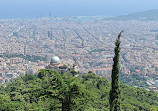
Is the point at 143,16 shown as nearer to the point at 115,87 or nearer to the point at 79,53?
the point at 79,53

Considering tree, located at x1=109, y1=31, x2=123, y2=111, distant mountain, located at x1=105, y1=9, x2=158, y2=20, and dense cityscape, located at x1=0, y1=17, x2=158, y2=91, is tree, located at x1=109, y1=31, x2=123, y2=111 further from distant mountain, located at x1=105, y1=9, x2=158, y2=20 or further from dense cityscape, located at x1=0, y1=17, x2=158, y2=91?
distant mountain, located at x1=105, y1=9, x2=158, y2=20

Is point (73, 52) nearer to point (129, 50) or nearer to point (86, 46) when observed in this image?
point (86, 46)

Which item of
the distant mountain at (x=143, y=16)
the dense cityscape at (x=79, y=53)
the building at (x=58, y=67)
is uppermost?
the distant mountain at (x=143, y=16)

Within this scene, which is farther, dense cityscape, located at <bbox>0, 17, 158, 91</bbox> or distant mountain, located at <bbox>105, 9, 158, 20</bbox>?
distant mountain, located at <bbox>105, 9, 158, 20</bbox>

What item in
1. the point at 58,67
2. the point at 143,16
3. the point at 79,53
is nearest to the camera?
the point at 58,67

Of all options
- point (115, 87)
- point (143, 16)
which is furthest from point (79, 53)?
point (143, 16)

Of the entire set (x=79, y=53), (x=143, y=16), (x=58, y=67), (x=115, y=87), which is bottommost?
(x=79, y=53)

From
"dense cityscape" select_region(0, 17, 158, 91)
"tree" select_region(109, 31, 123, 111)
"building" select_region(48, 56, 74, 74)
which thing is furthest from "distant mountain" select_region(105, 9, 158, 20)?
"tree" select_region(109, 31, 123, 111)

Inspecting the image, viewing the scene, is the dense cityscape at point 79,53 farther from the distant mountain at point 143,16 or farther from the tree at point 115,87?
the distant mountain at point 143,16

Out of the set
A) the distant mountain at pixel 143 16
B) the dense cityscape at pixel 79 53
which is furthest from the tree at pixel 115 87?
the distant mountain at pixel 143 16

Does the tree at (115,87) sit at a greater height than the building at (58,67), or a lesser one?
greater

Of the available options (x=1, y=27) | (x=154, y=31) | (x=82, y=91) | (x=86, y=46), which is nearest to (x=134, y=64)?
(x=86, y=46)

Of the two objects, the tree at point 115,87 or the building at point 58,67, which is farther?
the building at point 58,67
